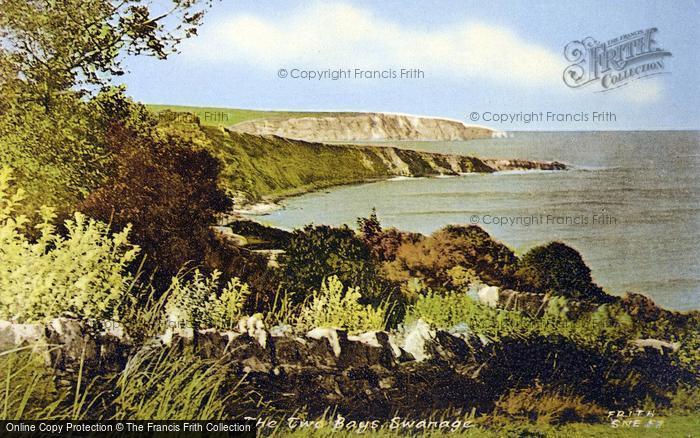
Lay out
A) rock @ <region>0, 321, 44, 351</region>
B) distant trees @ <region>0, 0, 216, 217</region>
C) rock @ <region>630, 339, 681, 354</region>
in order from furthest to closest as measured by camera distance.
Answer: rock @ <region>630, 339, 681, 354</region>
distant trees @ <region>0, 0, 216, 217</region>
rock @ <region>0, 321, 44, 351</region>

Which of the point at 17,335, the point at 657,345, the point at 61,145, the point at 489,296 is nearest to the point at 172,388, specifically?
the point at 17,335

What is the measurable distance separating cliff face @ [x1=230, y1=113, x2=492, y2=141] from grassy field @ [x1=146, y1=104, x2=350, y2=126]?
27mm

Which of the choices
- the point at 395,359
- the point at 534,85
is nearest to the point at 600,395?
the point at 395,359

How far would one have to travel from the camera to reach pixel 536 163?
Answer: 14.1 feet

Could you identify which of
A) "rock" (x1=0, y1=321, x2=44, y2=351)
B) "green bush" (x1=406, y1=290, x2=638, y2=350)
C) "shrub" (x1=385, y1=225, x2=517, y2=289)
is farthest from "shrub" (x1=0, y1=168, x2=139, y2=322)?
"green bush" (x1=406, y1=290, x2=638, y2=350)

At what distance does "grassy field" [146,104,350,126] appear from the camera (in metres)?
4.11

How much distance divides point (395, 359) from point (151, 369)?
55.2 inches

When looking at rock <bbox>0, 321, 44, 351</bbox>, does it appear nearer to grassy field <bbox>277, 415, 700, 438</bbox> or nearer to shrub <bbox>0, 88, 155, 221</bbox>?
shrub <bbox>0, 88, 155, 221</bbox>
